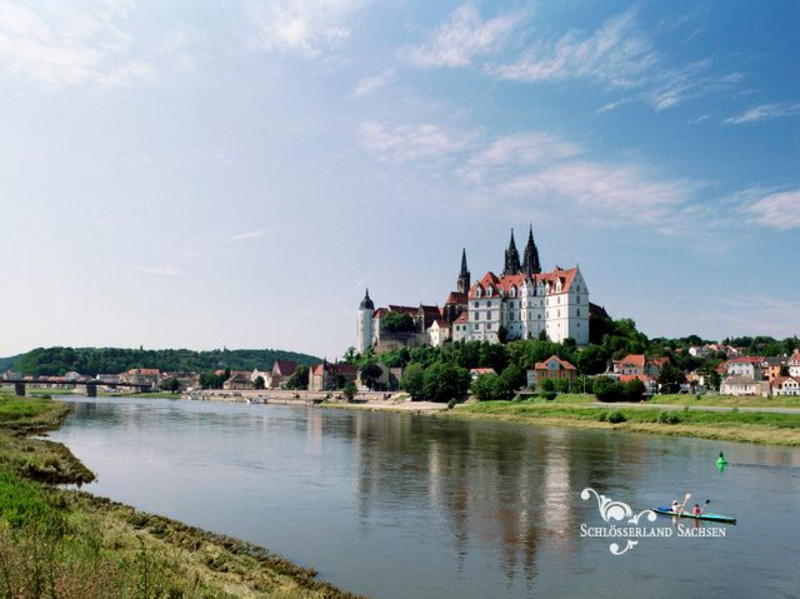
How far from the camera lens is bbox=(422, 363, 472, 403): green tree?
9988cm

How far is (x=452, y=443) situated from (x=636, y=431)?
19.3 metres

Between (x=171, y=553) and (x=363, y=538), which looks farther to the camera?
(x=363, y=538)

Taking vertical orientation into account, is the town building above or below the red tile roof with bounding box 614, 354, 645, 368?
below

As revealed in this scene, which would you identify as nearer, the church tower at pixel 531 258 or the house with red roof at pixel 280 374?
the church tower at pixel 531 258

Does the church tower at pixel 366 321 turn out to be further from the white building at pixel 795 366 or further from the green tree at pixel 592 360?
the white building at pixel 795 366

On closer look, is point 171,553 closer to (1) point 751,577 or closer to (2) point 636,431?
(1) point 751,577

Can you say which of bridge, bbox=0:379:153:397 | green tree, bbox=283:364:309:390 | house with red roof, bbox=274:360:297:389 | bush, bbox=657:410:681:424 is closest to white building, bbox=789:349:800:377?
bush, bbox=657:410:681:424

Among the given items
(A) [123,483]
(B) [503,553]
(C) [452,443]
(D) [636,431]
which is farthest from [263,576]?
(D) [636,431]

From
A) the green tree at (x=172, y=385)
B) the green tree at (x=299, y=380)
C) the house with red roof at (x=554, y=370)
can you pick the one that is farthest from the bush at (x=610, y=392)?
the green tree at (x=172, y=385)

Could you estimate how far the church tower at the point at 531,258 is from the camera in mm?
130500

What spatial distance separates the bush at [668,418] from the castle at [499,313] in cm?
4924

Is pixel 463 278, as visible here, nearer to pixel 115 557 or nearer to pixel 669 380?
pixel 669 380

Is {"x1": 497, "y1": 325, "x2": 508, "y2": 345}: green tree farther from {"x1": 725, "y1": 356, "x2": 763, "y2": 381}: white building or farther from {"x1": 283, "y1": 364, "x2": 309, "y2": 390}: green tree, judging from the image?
{"x1": 283, "y1": 364, "x2": 309, "y2": 390}: green tree

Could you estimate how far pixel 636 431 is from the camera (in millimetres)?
59281
